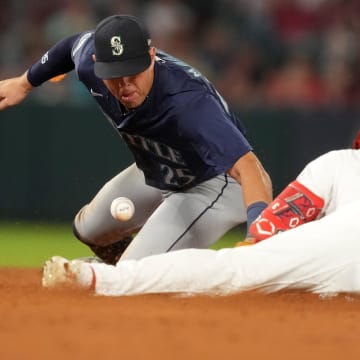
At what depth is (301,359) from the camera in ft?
11.9

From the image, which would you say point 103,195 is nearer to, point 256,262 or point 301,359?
point 256,262

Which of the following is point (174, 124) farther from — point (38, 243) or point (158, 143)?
point (38, 243)

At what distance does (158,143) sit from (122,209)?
458 millimetres

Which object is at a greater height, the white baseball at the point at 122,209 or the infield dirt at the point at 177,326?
the infield dirt at the point at 177,326

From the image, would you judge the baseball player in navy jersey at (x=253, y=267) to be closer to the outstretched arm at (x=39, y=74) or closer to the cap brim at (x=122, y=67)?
the cap brim at (x=122, y=67)

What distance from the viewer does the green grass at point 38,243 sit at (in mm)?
9484

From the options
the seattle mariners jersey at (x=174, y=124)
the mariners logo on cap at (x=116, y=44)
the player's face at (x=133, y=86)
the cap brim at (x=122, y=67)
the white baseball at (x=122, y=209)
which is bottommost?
the white baseball at (x=122, y=209)

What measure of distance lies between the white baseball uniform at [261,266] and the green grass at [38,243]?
Result: 3.82m

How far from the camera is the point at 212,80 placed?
12.2 metres

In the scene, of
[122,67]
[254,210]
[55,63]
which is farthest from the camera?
[55,63]

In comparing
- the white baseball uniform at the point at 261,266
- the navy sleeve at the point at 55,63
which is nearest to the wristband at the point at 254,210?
the white baseball uniform at the point at 261,266

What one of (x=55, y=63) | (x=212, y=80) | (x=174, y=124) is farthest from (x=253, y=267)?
(x=212, y=80)

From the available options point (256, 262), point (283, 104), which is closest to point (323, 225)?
point (256, 262)

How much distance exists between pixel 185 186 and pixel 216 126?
80cm
